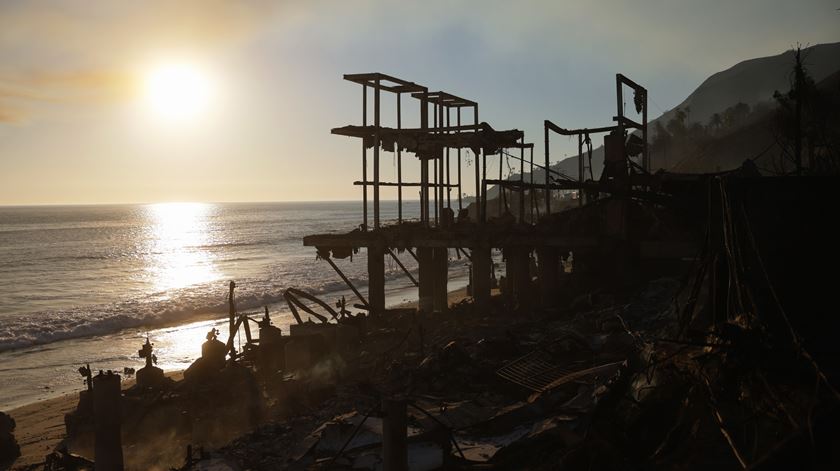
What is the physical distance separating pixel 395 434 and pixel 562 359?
515cm

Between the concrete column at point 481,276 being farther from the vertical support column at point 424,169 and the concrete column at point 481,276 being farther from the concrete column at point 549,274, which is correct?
the vertical support column at point 424,169

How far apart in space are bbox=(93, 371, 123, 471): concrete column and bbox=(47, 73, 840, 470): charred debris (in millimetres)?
31

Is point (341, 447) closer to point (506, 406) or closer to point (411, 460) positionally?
point (411, 460)

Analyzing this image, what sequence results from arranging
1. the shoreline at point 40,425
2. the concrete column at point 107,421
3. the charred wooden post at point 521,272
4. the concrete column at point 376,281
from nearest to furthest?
the concrete column at point 107,421, the shoreline at point 40,425, the charred wooden post at point 521,272, the concrete column at point 376,281

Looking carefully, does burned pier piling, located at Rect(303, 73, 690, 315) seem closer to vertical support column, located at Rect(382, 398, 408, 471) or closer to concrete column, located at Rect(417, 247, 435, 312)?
concrete column, located at Rect(417, 247, 435, 312)

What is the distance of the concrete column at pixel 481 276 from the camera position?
70.2ft

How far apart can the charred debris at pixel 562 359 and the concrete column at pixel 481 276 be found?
0.26ft

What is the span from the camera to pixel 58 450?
13445 mm

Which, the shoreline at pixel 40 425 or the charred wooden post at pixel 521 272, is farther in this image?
the charred wooden post at pixel 521 272

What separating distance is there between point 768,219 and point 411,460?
519 centimetres

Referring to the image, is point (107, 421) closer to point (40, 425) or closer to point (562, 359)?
point (562, 359)

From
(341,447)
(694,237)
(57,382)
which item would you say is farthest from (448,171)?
(341,447)

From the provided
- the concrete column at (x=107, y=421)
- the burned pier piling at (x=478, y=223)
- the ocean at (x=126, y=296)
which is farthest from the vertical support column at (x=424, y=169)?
the concrete column at (x=107, y=421)

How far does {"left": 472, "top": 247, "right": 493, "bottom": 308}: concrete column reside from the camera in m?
21.4
